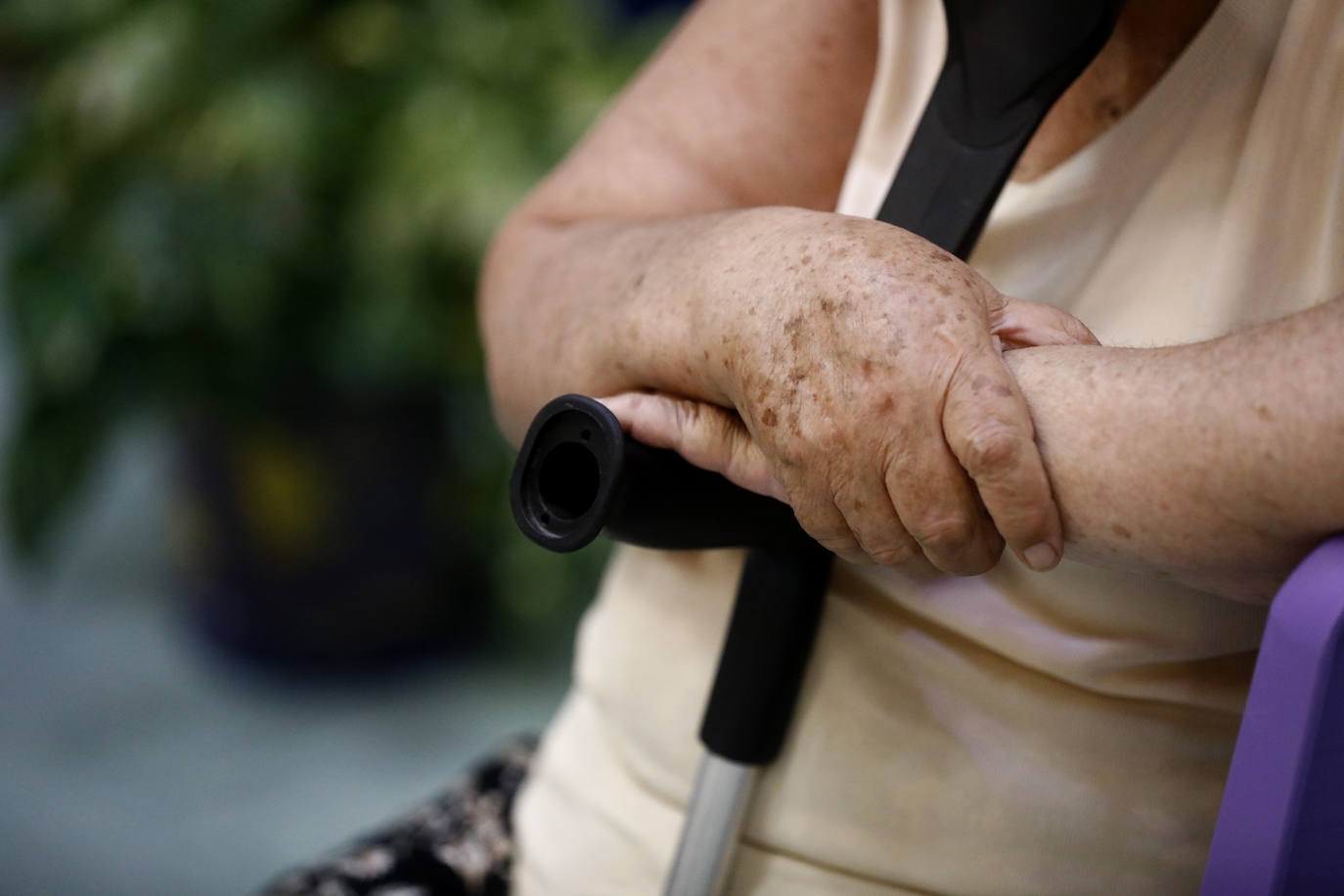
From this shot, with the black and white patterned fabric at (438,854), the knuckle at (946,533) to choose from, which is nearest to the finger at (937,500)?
the knuckle at (946,533)

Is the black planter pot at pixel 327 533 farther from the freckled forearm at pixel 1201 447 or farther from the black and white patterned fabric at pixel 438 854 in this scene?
the freckled forearm at pixel 1201 447

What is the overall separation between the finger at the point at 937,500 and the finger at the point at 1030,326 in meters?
0.06

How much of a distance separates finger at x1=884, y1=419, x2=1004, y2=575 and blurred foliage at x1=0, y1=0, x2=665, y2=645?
1253mm

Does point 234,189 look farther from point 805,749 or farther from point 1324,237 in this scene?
point 1324,237

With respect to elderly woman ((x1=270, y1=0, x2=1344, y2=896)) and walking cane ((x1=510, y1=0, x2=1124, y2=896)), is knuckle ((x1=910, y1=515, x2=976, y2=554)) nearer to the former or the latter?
elderly woman ((x1=270, y1=0, x2=1344, y2=896))

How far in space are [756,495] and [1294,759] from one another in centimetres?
25

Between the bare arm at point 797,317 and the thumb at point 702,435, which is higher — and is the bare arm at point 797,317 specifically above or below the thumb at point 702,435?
above

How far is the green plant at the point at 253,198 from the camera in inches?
66.6

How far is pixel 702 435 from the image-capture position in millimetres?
537

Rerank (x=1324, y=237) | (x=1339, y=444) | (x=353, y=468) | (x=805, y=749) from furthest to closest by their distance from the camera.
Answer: (x=353, y=468), (x=805, y=749), (x=1324, y=237), (x=1339, y=444)

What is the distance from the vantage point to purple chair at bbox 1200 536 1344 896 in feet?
1.29

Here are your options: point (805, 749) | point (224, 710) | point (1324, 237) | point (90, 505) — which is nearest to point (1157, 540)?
point (1324, 237)

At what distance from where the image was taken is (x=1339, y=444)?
0.38 m

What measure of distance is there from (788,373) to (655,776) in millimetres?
339
